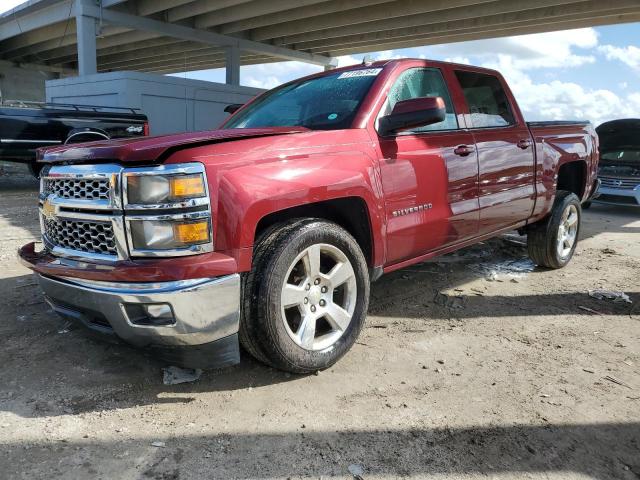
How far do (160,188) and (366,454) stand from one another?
59.9 inches

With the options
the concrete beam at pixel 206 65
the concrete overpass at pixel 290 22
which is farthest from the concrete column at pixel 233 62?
the concrete beam at pixel 206 65

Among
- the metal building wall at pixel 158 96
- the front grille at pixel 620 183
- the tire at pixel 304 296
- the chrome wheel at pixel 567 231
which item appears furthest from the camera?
the metal building wall at pixel 158 96

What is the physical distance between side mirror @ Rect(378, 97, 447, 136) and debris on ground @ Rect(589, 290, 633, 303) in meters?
2.52

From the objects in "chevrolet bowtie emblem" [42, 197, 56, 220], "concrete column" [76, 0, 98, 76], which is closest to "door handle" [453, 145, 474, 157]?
"chevrolet bowtie emblem" [42, 197, 56, 220]

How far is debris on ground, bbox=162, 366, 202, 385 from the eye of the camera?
2.98 m

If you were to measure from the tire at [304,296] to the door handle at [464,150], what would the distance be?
1.26 m

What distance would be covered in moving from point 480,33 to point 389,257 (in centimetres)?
1977

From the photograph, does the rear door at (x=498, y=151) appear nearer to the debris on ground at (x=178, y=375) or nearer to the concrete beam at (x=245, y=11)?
→ the debris on ground at (x=178, y=375)

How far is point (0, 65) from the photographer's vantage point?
3195cm

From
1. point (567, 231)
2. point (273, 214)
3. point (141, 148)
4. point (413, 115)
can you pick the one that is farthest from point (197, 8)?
point (141, 148)

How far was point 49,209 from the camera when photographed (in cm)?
293

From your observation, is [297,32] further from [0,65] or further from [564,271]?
[0,65]

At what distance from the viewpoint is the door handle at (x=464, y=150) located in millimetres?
3849

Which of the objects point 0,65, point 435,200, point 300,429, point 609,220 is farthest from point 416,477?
point 0,65
